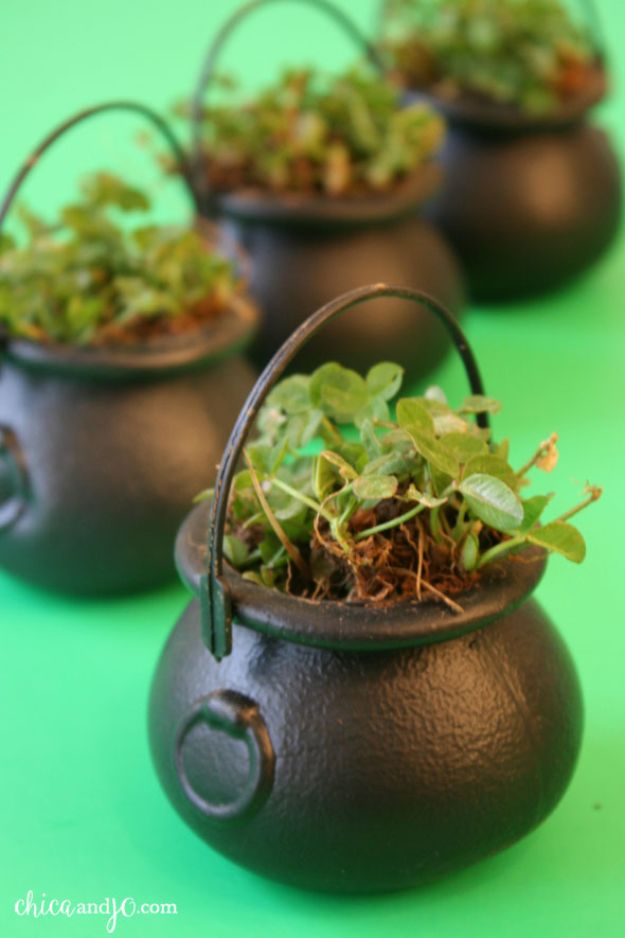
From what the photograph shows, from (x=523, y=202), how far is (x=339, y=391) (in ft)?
5.73

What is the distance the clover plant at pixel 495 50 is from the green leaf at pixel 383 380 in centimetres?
176

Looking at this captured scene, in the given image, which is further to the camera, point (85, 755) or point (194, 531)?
point (85, 755)

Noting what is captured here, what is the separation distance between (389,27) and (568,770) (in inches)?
94.5

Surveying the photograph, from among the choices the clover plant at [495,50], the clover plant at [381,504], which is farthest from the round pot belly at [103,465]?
the clover plant at [495,50]

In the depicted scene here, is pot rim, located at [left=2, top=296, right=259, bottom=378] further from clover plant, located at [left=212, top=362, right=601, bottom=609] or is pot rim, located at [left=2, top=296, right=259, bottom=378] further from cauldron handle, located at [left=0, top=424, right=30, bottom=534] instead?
clover plant, located at [left=212, top=362, right=601, bottom=609]

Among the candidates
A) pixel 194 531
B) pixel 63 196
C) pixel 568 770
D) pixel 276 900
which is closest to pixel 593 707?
pixel 568 770

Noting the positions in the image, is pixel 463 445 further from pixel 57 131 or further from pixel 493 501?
pixel 57 131

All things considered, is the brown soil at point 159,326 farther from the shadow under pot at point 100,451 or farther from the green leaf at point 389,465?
the green leaf at point 389,465

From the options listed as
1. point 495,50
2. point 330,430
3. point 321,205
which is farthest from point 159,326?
point 495,50

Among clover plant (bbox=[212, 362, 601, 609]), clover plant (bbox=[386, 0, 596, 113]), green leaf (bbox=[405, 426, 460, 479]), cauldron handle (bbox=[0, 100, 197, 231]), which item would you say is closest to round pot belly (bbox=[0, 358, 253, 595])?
cauldron handle (bbox=[0, 100, 197, 231])

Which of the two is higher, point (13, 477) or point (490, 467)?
point (490, 467)

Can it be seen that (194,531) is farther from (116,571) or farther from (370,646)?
(116,571)

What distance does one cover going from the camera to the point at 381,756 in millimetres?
1425

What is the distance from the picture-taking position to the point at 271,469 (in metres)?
1.54
